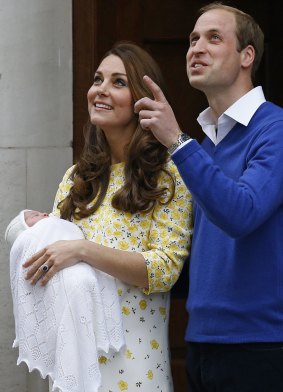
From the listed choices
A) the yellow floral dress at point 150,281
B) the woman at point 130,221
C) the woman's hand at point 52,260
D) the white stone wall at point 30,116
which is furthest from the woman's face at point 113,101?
the white stone wall at point 30,116

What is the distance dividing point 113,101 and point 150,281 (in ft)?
2.09

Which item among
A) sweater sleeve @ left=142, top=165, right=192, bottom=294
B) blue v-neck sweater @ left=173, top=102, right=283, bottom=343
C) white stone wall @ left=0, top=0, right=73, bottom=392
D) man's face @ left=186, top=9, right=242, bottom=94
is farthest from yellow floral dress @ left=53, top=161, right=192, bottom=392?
white stone wall @ left=0, top=0, right=73, bottom=392

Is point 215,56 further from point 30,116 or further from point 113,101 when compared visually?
point 30,116

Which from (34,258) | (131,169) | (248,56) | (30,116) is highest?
(248,56)

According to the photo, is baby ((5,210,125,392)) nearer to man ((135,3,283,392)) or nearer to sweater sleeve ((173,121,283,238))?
man ((135,3,283,392))

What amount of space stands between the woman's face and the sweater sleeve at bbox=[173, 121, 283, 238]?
0.64 metres

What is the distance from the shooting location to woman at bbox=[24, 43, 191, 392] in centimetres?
351

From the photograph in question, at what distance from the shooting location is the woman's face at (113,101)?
366 cm

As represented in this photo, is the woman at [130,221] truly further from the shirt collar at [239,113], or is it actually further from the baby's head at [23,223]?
the shirt collar at [239,113]

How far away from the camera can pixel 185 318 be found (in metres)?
5.31

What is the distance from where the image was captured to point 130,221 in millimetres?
3619

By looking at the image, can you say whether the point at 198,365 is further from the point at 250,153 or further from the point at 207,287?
the point at 250,153

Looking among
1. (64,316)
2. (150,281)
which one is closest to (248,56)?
(150,281)

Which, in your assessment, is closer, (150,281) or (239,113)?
(239,113)
